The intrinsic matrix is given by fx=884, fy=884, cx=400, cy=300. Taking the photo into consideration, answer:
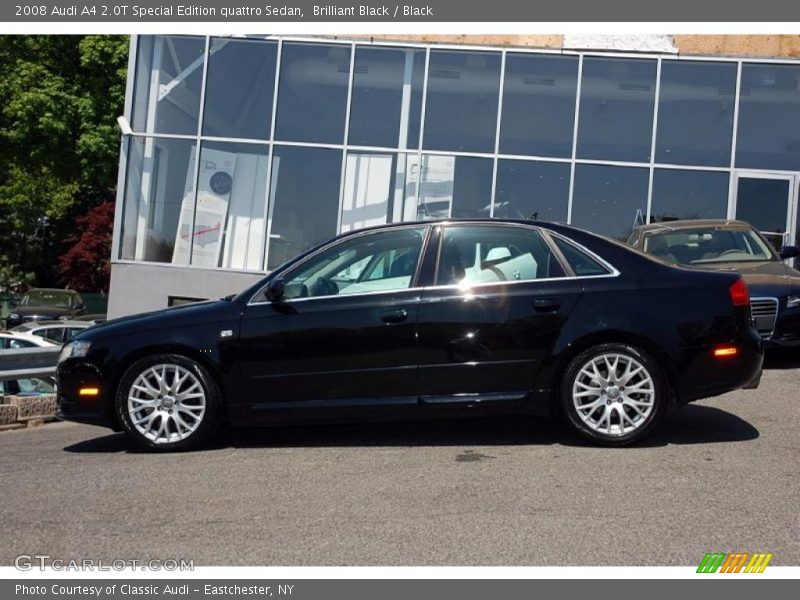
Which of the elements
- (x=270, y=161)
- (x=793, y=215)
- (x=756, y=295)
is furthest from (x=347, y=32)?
(x=756, y=295)

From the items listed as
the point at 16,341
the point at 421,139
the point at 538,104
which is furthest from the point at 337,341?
the point at 538,104

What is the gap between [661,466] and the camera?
5492mm

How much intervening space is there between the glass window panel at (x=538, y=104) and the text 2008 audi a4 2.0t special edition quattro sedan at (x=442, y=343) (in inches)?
377

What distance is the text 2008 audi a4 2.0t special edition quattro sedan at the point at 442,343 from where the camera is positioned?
5.94m

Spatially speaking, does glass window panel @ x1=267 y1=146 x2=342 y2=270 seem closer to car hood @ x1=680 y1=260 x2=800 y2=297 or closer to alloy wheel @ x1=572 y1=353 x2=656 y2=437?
car hood @ x1=680 y1=260 x2=800 y2=297

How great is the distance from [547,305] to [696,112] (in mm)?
10911

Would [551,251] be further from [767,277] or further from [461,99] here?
[461,99]

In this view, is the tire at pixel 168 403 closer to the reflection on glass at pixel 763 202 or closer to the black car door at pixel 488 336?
the black car door at pixel 488 336

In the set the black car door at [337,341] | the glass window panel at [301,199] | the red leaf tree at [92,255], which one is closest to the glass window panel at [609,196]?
the glass window panel at [301,199]

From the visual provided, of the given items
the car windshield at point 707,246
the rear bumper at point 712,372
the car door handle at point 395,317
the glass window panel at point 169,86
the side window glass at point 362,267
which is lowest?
the rear bumper at point 712,372

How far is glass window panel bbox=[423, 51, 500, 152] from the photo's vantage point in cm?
1570

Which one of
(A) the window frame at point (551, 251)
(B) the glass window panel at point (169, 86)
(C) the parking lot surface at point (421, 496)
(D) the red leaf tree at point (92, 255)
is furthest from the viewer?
(D) the red leaf tree at point (92, 255)

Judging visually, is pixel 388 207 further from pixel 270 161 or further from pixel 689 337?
pixel 689 337

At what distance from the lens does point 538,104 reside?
15.7 m
